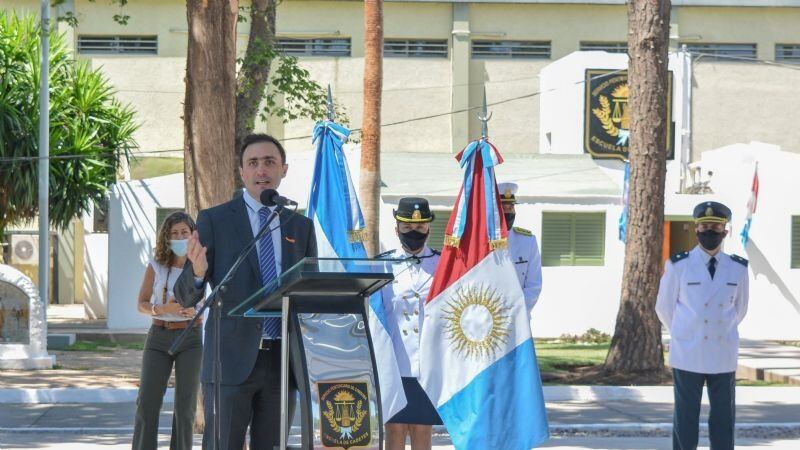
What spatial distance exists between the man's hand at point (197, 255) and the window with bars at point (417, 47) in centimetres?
3527

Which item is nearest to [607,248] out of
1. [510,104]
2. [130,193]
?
[130,193]

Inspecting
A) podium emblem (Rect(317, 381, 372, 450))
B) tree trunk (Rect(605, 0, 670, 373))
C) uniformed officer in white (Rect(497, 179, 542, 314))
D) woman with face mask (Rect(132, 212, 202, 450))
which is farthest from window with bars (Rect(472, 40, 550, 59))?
podium emblem (Rect(317, 381, 372, 450))

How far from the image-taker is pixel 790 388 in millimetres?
15500

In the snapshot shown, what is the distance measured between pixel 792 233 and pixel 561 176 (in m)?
4.84

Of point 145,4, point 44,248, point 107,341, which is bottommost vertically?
point 107,341

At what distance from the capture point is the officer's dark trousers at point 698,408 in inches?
336

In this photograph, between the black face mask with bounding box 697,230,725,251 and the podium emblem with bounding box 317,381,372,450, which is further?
the black face mask with bounding box 697,230,725,251

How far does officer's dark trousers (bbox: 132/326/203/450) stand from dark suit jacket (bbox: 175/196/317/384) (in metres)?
2.24

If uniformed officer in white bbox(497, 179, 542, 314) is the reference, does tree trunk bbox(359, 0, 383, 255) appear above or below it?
above

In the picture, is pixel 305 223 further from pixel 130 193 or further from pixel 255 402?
pixel 130 193

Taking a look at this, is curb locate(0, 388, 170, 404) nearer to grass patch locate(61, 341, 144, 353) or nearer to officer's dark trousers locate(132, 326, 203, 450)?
officer's dark trousers locate(132, 326, 203, 450)

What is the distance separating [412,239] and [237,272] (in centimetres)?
241

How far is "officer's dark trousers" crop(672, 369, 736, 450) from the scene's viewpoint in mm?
8523

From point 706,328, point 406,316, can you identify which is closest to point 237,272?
point 406,316
